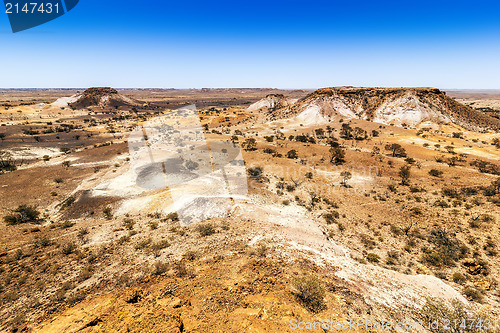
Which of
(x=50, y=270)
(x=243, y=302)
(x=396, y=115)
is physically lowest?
(x=50, y=270)

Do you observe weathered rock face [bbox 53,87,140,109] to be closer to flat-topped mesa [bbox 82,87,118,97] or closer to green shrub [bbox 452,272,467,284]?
flat-topped mesa [bbox 82,87,118,97]

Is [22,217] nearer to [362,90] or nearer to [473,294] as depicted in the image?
[473,294]

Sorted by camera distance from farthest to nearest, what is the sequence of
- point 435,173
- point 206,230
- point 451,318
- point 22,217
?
point 435,173
point 22,217
point 206,230
point 451,318

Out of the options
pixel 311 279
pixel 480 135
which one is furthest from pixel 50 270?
pixel 480 135

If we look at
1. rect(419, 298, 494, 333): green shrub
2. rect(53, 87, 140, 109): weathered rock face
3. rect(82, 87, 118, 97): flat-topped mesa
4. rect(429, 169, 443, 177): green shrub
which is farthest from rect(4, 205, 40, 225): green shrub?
rect(82, 87, 118, 97): flat-topped mesa

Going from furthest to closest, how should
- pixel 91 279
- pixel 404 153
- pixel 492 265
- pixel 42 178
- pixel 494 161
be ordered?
1. pixel 404 153
2. pixel 494 161
3. pixel 42 178
4. pixel 492 265
5. pixel 91 279

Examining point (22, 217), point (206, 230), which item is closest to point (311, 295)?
point (206, 230)

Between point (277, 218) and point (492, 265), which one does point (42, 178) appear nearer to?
point (277, 218)

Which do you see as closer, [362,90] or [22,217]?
[22,217]
